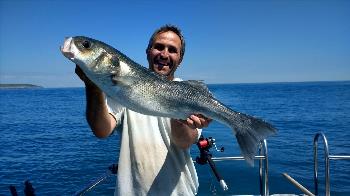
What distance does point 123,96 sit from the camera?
12.1ft

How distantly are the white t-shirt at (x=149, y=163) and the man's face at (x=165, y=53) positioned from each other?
76 cm

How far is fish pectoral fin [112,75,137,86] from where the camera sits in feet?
11.8

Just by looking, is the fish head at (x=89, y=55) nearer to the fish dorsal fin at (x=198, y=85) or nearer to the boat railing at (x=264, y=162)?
the fish dorsal fin at (x=198, y=85)

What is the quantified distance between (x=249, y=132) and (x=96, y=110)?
1.83 metres

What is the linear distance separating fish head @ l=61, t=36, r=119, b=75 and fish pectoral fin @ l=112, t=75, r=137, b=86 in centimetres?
10

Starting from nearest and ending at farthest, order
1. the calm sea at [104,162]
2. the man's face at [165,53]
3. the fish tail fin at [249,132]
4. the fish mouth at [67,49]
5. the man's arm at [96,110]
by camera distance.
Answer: the fish mouth at [67,49] → the man's arm at [96,110] → the fish tail fin at [249,132] → the man's face at [165,53] → the calm sea at [104,162]

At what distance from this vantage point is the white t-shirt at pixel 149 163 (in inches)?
155

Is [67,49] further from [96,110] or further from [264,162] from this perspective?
[264,162]

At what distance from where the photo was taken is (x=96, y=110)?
3793 mm

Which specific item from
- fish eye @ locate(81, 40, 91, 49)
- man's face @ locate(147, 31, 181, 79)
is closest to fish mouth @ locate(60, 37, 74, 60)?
fish eye @ locate(81, 40, 91, 49)

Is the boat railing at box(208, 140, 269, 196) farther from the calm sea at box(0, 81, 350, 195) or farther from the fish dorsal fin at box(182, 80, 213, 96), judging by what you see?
the calm sea at box(0, 81, 350, 195)

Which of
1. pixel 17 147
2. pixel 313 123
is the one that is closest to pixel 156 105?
pixel 17 147

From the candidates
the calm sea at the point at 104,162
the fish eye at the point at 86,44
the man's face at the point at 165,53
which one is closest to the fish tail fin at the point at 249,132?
the man's face at the point at 165,53

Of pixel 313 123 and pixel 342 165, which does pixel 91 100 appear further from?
pixel 313 123
